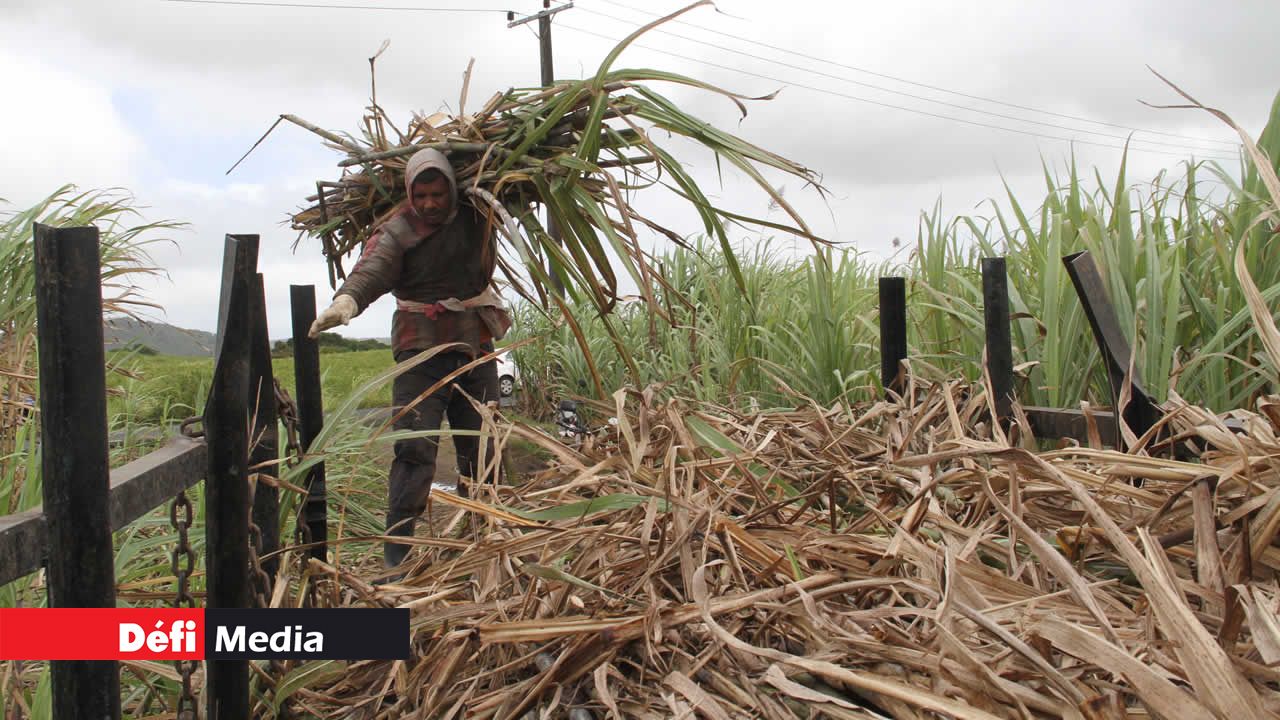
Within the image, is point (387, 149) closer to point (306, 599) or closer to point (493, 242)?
point (493, 242)

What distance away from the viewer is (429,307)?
3.81 metres

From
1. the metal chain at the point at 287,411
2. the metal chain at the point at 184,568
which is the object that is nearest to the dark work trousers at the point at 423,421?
the metal chain at the point at 287,411

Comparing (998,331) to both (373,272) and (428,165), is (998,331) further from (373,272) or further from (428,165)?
(373,272)

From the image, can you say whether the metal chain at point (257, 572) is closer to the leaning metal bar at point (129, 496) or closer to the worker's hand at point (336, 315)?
the leaning metal bar at point (129, 496)

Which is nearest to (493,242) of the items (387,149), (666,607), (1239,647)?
(387,149)

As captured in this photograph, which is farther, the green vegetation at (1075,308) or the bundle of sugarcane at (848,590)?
the green vegetation at (1075,308)

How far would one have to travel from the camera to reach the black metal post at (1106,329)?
212 centimetres

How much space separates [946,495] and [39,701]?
1791 mm

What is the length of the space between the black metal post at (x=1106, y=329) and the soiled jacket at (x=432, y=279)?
2067mm

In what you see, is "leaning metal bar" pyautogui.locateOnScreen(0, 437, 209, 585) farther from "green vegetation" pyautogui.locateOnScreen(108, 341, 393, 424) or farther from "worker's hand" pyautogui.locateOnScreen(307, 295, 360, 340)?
"green vegetation" pyautogui.locateOnScreen(108, 341, 393, 424)

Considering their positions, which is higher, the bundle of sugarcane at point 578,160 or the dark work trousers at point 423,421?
the bundle of sugarcane at point 578,160

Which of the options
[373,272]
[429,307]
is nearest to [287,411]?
[373,272]

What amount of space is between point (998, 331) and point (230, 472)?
6.43 feet

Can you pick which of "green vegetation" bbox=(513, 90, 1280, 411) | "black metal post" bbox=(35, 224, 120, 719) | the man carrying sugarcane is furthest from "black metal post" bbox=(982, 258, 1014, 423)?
"black metal post" bbox=(35, 224, 120, 719)
